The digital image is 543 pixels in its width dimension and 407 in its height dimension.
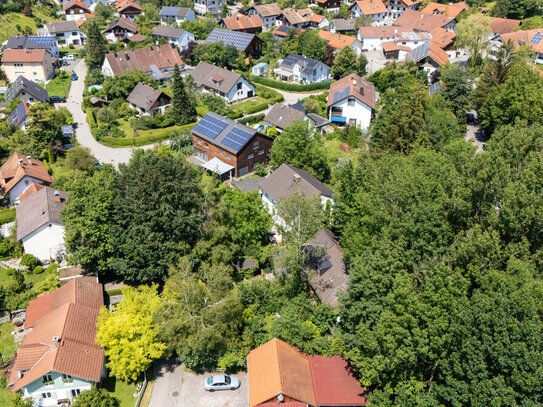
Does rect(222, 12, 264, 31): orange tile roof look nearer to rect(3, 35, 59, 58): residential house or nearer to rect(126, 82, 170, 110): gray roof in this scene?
rect(3, 35, 59, 58): residential house

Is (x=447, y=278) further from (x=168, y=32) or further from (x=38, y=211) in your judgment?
(x=168, y=32)

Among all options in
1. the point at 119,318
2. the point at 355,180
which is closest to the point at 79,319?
the point at 119,318

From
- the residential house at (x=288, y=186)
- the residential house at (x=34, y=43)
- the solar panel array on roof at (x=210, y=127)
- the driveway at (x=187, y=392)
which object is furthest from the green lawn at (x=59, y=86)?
the driveway at (x=187, y=392)

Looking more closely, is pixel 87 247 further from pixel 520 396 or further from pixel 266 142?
pixel 520 396

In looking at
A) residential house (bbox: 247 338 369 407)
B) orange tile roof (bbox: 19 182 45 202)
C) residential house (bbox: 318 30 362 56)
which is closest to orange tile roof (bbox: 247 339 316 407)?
residential house (bbox: 247 338 369 407)

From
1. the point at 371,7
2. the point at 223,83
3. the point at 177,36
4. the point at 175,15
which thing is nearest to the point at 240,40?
the point at 177,36

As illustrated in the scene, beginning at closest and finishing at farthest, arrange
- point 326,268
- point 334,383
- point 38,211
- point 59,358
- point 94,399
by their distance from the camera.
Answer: point 94,399 → point 59,358 → point 334,383 → point 326,268 → point 38,211
